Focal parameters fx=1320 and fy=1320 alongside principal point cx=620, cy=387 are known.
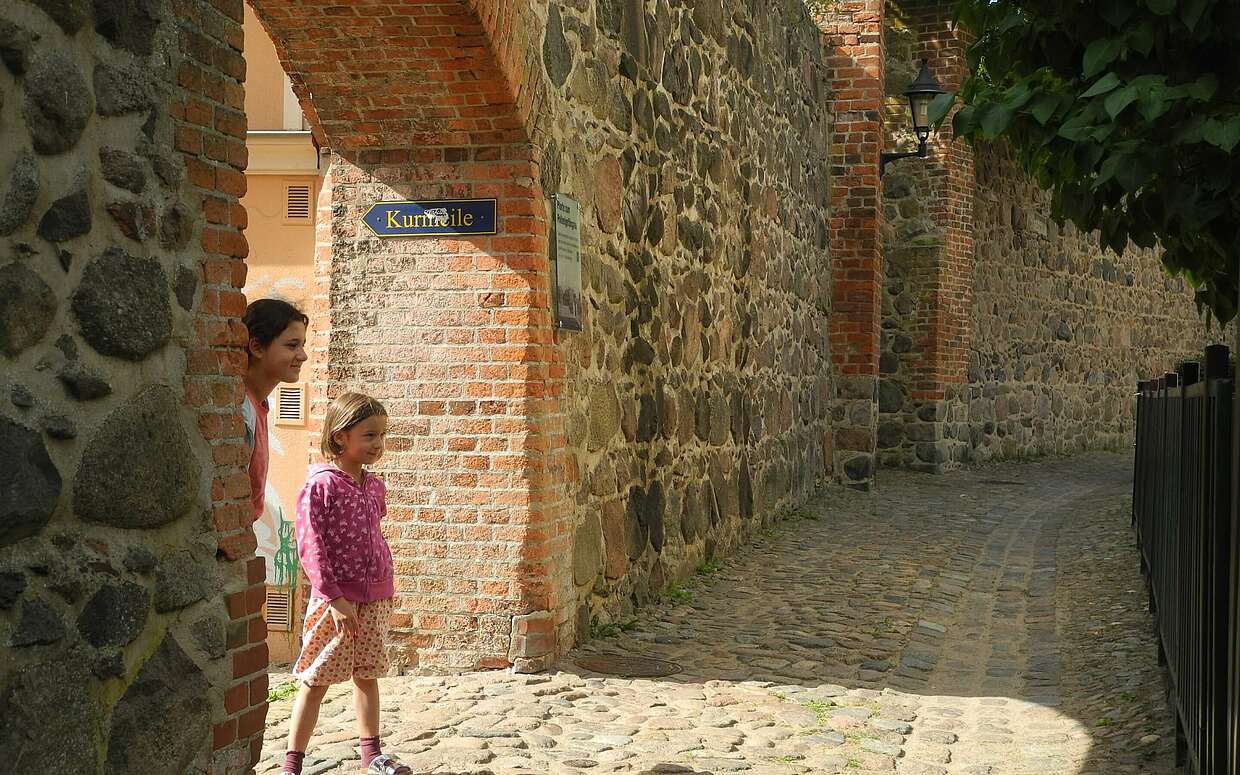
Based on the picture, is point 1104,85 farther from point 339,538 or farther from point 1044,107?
point 339,538

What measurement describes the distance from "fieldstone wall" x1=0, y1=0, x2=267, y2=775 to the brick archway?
228 centimetres

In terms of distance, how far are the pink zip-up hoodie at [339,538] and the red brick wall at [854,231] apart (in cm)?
1006

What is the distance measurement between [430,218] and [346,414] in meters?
1.72

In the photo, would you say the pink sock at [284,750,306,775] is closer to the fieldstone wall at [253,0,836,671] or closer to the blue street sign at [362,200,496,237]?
the fieldstone wall at [253,0,836,671]

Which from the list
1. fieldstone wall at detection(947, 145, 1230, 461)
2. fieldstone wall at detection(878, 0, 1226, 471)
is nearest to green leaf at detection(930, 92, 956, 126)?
fieldstone wall at detection(878, 0, 1226, 471)

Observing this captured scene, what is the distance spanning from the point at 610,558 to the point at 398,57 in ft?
9.19

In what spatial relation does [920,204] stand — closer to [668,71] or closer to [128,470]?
[668,71]

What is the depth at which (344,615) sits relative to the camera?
416 cm

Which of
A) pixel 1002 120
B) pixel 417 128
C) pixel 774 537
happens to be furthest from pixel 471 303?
pixel 774 537

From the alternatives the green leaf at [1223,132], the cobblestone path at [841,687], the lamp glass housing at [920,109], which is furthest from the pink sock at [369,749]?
the lamp glass housing at [920,109]

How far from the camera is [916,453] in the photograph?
1644 cm

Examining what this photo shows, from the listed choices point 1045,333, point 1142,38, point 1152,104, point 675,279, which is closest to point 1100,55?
point 1142,38

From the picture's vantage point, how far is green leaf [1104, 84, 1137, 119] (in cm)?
354

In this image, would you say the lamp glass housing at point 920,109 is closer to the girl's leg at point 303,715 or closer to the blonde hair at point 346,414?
the blonde hair at point 346,414
